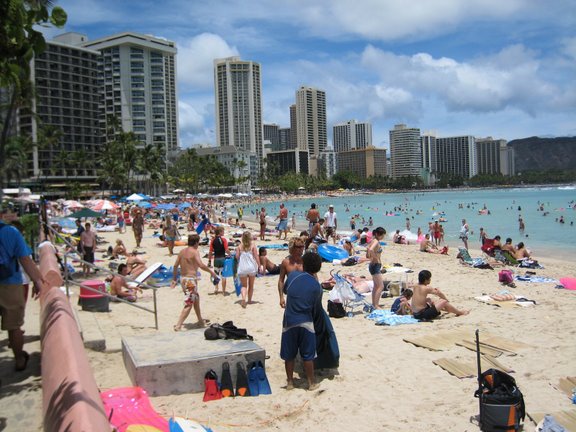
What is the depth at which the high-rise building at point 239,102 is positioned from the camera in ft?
567

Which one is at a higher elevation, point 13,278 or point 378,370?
point 13,278

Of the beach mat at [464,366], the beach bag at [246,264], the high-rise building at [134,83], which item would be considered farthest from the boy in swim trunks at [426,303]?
the high-rise building at [134,83]

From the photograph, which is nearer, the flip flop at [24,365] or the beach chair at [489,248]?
the flip flop at [24,365]

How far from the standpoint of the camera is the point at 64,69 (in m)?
86.6

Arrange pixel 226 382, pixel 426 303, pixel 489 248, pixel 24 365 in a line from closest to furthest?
pixel 24 365
pixel 226 382
pixel 426 303
pixel 489 248

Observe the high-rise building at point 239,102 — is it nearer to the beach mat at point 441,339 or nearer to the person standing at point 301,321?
the beach mat at point 441,339

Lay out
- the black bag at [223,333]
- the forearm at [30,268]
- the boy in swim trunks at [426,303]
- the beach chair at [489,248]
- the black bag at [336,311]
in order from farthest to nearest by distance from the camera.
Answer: the beach chair at [489,248] → the black bag at [336,311] → the boy in swim trunks at [426,303] → the black bag at [223,333] → the forearm at [30,268]

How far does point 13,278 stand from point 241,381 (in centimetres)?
240

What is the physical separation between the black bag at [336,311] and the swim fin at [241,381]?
131 inches

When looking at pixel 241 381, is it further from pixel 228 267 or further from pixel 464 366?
pixel 228 267

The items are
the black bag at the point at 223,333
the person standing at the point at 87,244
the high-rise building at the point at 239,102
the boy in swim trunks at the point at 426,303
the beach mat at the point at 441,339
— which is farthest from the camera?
the high-rise building at the point at 239,102

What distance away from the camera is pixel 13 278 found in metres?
4.54

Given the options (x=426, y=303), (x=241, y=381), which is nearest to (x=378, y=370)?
(x=241, y=381)

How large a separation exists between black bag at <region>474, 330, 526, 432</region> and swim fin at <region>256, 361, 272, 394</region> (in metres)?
2.06
